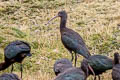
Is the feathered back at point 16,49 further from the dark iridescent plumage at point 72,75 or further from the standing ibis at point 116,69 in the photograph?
the standing ibis at point 116,69

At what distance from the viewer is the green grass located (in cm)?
1212

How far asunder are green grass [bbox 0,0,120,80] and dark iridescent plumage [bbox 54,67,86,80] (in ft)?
6.31

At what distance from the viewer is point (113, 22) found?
15.7 metres

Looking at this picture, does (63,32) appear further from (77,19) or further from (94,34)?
(77,19)

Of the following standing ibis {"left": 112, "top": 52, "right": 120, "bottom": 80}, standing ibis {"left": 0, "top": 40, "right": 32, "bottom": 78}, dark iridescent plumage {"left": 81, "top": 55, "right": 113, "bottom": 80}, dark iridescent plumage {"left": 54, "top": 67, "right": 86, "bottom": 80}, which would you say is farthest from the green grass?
dark iridescent plumage {"left": 54, "top": 67, "right": 86, "bottom": 80}

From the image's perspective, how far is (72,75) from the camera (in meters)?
8.15

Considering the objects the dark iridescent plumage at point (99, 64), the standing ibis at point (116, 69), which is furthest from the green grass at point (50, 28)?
the standing ibis at point (116, 69)

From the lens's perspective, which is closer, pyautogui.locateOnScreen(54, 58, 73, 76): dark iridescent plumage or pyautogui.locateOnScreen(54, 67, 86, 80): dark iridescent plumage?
pyautogui.locateOnScreen(54, 67, 86, 80): dark iridescent plumage

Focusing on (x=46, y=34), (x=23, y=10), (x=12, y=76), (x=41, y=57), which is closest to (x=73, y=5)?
(x=23, y=10)

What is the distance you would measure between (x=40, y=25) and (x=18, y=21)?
137cm

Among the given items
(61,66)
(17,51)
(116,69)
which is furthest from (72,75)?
(17,51)

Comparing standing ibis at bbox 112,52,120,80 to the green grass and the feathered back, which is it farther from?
the feathered back

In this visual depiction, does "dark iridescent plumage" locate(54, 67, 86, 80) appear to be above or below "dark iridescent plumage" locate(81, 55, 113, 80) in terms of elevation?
above

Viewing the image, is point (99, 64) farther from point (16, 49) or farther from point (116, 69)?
point (16, 49)
